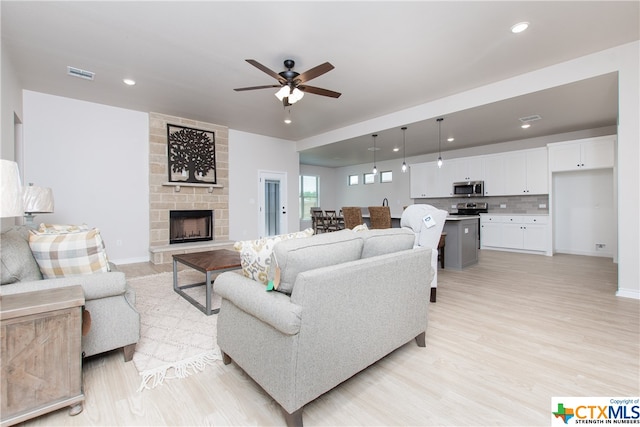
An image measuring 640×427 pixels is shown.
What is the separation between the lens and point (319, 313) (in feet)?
4.46

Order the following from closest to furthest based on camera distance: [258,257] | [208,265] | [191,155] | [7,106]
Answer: [258,257], [208,265], [7,106], [191,155]

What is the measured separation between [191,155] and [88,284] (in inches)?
179

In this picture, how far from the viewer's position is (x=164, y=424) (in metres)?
1.39

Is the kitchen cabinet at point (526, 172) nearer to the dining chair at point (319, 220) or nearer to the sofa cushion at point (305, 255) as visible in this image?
the dining chair at point (319, 220)

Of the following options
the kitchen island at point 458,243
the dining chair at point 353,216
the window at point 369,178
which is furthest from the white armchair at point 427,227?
the window at point 369,178

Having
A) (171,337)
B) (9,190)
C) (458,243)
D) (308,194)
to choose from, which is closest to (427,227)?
(458,243)

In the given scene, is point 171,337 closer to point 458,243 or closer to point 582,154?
point 458,243

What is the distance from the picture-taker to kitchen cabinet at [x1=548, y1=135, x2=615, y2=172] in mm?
5293

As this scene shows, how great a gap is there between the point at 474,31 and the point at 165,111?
5.06 meters

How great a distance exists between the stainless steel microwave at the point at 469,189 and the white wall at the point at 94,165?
7191mm

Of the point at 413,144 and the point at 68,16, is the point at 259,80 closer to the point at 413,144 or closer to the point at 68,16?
the point at 68,16

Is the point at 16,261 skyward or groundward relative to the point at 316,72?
groundward

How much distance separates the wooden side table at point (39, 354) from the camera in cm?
127

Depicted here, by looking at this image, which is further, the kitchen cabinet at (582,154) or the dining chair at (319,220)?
the dining chair at (319,220)
